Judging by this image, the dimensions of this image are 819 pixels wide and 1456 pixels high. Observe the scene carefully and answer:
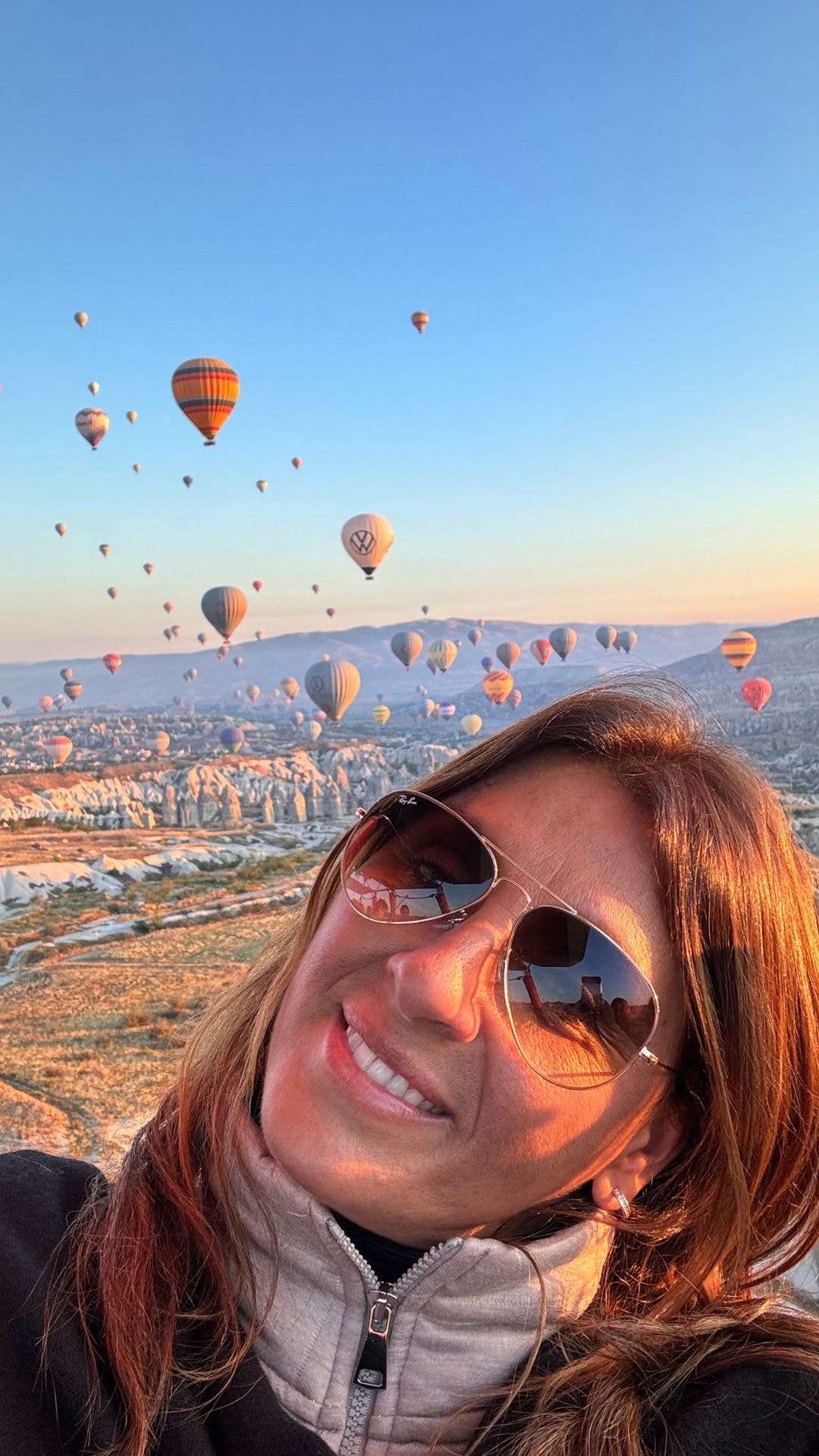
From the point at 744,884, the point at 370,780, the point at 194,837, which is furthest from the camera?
the point at 370,780

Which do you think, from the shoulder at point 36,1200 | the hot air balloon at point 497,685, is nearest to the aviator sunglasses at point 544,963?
the shoulder at point 36,1200

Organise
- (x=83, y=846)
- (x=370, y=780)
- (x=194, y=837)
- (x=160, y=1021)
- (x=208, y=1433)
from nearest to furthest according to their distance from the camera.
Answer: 1. (x=208, y=1433)
2. (x=160, y=1021)
3. (x=83, y=846)
4. (x=194, y=837)
5. (x=370, y=780)

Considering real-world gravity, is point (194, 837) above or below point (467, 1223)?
below

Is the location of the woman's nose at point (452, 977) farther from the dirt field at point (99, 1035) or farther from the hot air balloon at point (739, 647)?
the hot air balloon at point (739, 647)

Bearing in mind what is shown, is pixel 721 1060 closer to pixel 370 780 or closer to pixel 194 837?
pixel 194 837

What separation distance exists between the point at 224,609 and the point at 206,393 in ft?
43.9

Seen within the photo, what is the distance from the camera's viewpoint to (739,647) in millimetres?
39312

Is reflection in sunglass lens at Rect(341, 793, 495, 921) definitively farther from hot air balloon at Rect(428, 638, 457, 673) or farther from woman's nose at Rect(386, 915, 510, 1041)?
hot air balloon at Rect(428, 638, 457, 673)

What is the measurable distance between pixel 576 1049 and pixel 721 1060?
0.56ft

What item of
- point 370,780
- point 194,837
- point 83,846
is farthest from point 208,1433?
point 370,780

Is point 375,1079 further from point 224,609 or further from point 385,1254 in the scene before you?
point 224,609

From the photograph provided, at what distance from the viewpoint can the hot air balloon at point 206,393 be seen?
2870cm

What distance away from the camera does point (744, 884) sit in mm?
1115

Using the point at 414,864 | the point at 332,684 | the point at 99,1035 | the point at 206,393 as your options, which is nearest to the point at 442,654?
the point at 332,684
